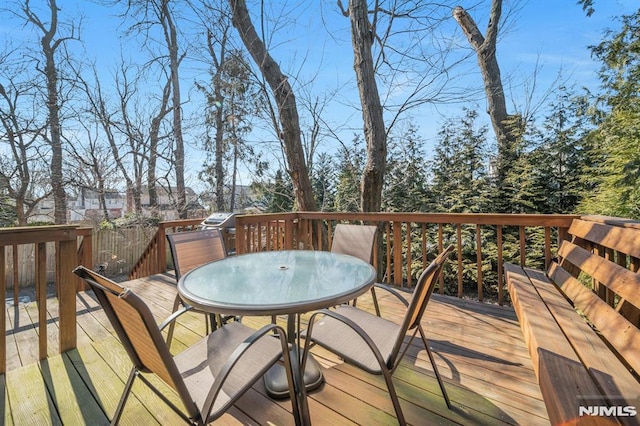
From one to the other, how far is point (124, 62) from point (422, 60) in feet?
28.8

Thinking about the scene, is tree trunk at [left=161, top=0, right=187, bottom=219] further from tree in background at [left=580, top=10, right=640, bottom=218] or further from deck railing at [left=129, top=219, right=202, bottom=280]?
tree in background at [left=580, top=10, right=640, bottom=218]

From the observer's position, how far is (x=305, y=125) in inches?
280

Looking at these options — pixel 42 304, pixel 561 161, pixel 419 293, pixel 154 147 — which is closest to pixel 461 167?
pixel 561 161

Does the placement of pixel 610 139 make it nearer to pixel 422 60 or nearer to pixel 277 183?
pixel 422 60

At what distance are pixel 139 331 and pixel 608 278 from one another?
7.85ft

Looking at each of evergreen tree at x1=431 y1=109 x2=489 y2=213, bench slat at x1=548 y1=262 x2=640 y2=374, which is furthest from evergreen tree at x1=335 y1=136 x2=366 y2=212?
bench slat at x1=548 y1=262 x2=640 y2=374

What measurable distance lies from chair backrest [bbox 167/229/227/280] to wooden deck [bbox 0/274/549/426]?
656 millimetres

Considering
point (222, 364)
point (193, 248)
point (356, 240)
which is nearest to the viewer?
point (222, 364)

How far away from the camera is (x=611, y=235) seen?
190 centimetres

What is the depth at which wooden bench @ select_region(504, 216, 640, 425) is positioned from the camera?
1.03 meters

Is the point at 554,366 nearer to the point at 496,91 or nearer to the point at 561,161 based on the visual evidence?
the point at 561,161

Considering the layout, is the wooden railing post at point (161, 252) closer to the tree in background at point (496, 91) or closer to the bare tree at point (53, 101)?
the bare tree at point (53, 101)

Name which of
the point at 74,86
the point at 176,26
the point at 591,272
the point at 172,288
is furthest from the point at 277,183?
the point at 591,272

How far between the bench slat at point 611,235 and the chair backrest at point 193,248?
2.81 m
